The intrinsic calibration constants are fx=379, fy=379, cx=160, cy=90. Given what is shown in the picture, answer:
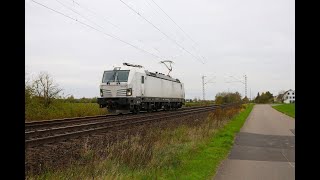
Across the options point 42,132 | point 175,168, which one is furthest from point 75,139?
point 175,168

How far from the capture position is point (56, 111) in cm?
2781

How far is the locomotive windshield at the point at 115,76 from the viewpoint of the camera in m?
27.5

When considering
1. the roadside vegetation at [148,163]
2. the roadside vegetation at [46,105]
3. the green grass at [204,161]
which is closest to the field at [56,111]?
the roadside vegetation at [46,105]

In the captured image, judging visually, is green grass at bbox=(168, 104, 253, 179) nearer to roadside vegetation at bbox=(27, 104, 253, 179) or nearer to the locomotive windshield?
roadside vegetation at bbox=(27, 104, 253, 179)

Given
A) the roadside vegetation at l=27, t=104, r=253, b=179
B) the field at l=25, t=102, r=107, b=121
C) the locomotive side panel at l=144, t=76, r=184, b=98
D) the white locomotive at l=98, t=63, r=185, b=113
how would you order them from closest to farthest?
the roadside vegetation at l=27, t=104, r=253, b=179 < the field at l=25, t=102, r=107, b=121 < the white locomotive at l=98, t=63, r=185, b=113 < the locomotive side panel at l=144, t=76, r=184, b=98

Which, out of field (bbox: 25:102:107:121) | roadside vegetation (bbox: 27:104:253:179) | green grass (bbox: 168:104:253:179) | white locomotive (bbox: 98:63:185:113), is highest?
white locomotive (bbox: 98:63:185:113)

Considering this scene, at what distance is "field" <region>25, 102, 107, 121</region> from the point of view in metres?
25.8

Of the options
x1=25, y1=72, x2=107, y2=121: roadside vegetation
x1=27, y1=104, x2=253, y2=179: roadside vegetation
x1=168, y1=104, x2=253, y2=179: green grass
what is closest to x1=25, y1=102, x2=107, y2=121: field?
x1=25, y1=72, x2=107, y2=121: roadside vegetation

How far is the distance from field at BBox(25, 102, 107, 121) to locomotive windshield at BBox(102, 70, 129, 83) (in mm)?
3785

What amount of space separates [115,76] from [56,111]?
16.5ft

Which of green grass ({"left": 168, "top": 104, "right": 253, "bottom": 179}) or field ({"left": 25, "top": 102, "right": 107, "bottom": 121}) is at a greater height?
field ({"left": 25, "top": 102, "right": 107, "bottom": 121})

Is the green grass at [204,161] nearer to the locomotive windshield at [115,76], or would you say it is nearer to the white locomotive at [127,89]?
the white locomotive at [127,89]

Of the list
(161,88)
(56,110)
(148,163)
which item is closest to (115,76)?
(56,110)
